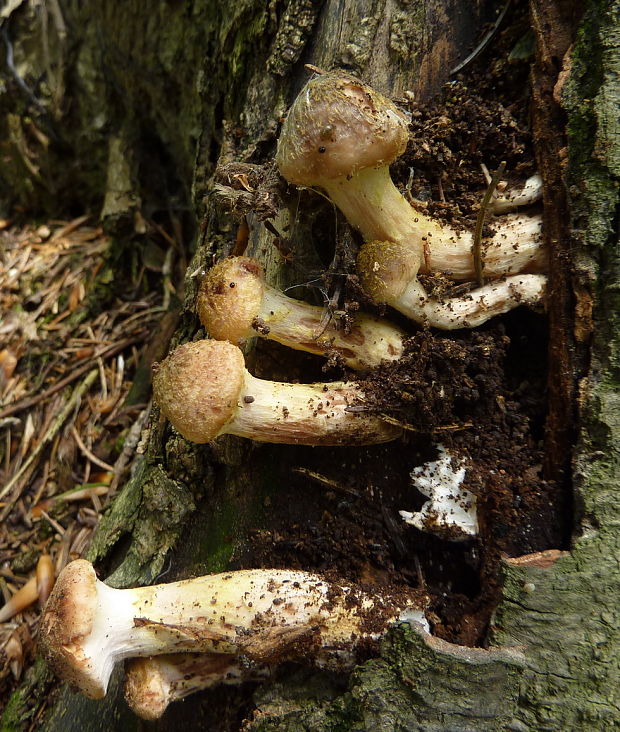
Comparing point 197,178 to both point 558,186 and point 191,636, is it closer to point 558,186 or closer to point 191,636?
point 558,186

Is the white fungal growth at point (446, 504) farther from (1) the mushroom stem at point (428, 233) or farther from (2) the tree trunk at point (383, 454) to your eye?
(1) the mushroom stem at point (428, 233)

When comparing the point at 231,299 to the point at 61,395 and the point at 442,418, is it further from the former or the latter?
the point at 61,395

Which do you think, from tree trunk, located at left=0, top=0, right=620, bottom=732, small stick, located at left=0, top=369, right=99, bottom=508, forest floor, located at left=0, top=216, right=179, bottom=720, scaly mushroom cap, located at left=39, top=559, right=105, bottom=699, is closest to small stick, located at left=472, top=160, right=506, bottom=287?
tree trunk, located at left=0, top=0, right=620, bottom=732

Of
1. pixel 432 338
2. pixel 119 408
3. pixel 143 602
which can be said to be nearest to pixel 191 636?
pixel 143 602

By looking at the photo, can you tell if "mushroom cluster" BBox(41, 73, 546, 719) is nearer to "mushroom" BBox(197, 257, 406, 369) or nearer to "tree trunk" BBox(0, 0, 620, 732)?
"mushroom" BBox(197, 257, 406, 369)

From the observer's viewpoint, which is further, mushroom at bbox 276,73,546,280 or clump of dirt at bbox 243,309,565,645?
clump of dirt at bbox 243,309,565,645

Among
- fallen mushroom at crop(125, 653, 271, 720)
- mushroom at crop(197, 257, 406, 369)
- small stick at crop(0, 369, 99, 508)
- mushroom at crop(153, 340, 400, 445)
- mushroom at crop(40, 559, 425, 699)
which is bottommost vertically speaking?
small stick at crop(0, 369, 99, 508)
